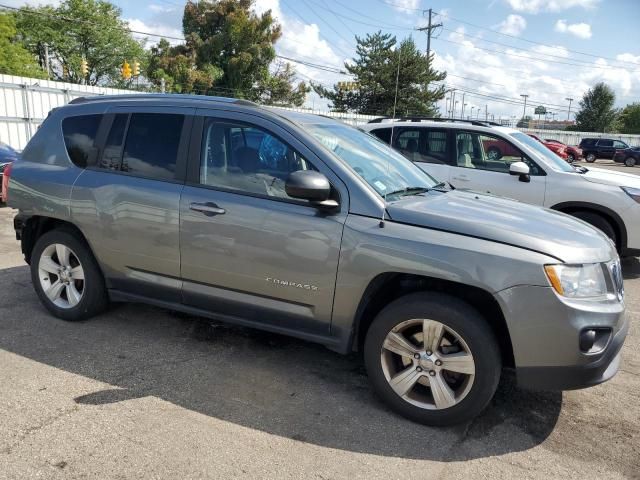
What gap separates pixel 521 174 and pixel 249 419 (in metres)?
5.10

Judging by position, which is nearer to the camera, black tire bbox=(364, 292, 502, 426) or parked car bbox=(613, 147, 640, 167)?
black tire bbox=(364, 292, 502, 426)

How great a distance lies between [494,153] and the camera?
285 inches

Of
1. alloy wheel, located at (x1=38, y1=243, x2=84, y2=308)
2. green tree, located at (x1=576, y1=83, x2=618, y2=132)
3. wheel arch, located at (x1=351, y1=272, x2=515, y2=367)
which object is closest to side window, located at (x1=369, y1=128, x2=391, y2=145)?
alloy wheel, located at (x1=38, y1=243, x2=84, y2=308)

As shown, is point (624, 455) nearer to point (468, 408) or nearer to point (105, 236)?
point (468, 408)

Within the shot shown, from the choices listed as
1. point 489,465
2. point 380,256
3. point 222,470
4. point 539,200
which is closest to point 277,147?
point 380,256

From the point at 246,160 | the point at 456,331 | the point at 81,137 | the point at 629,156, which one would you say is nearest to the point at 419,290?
the point at 456,331

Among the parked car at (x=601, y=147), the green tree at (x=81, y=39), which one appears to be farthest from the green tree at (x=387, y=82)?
the green tree at (x=81, y=39)

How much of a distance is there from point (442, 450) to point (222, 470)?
1.19 metres

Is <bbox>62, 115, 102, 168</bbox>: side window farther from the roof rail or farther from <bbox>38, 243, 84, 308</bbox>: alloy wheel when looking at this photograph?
<bbox>38, 243, 84, 308</bbox>: alloy wheel

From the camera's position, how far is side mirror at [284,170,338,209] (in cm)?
310

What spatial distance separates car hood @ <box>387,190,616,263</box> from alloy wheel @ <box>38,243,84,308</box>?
2755mm

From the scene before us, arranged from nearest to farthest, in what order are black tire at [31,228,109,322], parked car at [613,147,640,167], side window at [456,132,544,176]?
black tire at [31,228,109,322], side window at [456,132,544,176], parked car at [613,147,640,167]

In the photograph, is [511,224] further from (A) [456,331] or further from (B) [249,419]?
(B) [249,419]

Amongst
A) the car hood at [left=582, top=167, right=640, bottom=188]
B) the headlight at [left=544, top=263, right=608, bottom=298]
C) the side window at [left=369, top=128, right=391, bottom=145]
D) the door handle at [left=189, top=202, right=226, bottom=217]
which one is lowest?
the headlight at [left=544, top=263, right=608, bottom=298]
